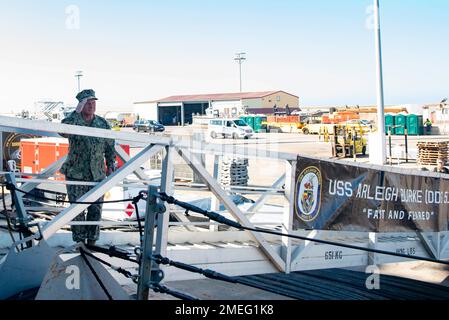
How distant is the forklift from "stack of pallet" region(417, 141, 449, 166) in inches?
153

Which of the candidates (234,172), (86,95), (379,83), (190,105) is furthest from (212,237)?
(190,105)

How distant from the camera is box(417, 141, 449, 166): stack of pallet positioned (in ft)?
87.0

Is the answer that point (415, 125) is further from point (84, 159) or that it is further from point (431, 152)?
point (84, 159)

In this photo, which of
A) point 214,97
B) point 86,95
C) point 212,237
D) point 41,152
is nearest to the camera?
point 86,95

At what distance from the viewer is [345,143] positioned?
101 feet

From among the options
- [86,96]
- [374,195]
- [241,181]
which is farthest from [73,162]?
[241,181]

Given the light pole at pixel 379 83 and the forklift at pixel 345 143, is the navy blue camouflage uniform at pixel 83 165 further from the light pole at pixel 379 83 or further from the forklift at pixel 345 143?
the forklift at pixel 345 143

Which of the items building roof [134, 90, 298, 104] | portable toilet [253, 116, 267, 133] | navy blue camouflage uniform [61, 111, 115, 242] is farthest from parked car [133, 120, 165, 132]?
navy blue camouflage uniform [61, 111, 115, 242]

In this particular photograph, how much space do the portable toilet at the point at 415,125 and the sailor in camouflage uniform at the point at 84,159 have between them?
44.9 m

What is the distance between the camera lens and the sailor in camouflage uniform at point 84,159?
5578mm

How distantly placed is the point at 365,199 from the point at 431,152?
2115 cm

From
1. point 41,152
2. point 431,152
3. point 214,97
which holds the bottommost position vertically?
point 431,152

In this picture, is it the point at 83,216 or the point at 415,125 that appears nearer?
the point at 83,216
